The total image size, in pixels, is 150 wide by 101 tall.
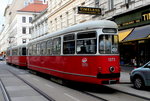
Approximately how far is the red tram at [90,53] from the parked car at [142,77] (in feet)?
4.24

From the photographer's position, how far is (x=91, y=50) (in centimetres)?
1044

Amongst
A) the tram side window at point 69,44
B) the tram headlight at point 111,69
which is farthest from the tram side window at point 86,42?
the tram headlight at point 111,69

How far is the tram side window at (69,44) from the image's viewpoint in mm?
11516

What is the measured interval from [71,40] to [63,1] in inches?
874

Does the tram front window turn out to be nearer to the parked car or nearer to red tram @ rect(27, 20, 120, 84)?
red tram @ rect(27, 20, 120, 84)

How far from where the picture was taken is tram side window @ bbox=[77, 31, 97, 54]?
10359 mm

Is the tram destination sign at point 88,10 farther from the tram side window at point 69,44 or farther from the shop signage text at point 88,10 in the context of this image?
the tram side window at point 69,44

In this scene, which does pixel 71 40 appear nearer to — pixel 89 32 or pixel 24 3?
pixel 89 32

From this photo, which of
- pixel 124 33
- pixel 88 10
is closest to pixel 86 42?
pixel 124 33

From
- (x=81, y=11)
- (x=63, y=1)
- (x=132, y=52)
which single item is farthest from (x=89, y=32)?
(x=63, y=1)

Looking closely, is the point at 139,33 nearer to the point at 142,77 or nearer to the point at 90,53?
the point at 142,77

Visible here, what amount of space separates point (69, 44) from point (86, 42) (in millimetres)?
1395

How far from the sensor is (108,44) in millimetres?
10344

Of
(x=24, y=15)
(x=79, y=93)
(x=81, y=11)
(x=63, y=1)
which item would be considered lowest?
(x=79, y=93)
